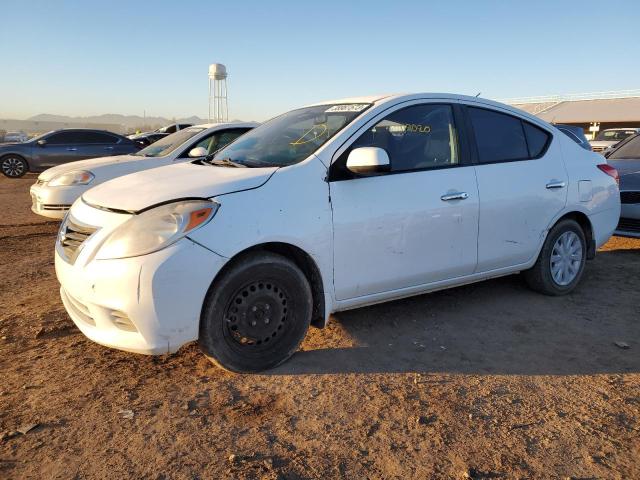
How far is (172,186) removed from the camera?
10.6ft

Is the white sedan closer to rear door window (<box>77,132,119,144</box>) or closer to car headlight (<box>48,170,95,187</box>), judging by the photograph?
car headlight (<box>48,170,95,187</box>)

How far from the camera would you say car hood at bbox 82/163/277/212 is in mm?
3074

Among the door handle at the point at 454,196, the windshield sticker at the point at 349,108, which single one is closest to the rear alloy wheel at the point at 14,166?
the windshield sticker at the point at 349,108

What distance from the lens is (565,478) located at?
2320 mm

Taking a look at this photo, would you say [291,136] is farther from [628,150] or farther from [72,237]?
[628,150]

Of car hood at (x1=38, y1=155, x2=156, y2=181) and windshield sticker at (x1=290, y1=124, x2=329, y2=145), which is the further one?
car hood at (x1=38, y1=155, x2=156, y2=181)

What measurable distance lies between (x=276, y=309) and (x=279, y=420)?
0.70 m

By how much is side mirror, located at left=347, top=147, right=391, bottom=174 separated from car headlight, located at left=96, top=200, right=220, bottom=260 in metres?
0.94

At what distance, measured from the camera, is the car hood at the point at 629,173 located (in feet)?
21.2

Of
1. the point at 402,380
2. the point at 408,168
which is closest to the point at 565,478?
the point at 402,380

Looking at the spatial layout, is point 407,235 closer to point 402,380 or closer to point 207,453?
point 402,380

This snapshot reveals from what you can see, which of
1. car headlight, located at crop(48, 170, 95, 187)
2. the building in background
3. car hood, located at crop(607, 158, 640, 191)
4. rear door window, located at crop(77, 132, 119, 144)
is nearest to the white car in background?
car headlight, located at crop(48, 170, 95, 187)

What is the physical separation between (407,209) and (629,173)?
4593 mm

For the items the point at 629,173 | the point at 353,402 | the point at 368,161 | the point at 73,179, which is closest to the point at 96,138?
the point at 73,179
